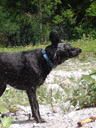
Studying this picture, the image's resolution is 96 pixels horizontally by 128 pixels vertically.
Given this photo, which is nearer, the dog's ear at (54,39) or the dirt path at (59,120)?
the dirt path at (59,120)

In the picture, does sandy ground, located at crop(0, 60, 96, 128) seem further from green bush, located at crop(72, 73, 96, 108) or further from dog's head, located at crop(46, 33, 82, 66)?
dog's head, located at crop(46, 33, 82, 66)

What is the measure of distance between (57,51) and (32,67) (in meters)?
0.49

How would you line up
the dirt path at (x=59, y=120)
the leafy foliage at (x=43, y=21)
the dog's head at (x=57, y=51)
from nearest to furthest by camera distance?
the dirt path at (x=59, y=120), the dog's head at (x=57, y=51), the leafy foliage at (x=43, y=21)

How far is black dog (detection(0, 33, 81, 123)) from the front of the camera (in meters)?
3.40

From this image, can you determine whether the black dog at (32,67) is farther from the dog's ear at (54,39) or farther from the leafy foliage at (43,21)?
the leafy foliage at (43,21)

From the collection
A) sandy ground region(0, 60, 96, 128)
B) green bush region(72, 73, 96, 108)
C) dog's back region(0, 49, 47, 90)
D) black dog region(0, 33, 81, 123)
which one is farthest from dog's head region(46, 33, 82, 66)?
sandy ground region(0, 60, 96, 128)

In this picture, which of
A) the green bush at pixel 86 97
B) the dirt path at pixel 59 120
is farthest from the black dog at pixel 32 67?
→ the green bush at pixel 86 97

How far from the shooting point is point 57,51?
3.60 m

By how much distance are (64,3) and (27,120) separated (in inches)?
990

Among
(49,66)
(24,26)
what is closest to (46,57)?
(49,66)

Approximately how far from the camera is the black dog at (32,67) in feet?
11.2

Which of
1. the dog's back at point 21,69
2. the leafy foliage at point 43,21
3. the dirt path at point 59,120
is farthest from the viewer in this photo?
the leafy foliage at point 43,21

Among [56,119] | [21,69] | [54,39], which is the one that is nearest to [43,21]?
[54,39]

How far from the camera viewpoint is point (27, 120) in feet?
11.5
